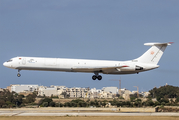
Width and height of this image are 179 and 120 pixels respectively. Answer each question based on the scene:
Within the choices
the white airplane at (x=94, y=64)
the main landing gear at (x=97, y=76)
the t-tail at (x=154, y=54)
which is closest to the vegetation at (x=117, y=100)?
the main landing gear at (x=97, y=76)

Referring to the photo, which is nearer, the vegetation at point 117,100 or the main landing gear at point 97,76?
the main landing gear at point 97,76

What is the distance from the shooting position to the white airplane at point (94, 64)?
55.4 meters

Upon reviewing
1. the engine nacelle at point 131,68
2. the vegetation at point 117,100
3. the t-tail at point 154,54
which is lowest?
the vegetation at point 117,100

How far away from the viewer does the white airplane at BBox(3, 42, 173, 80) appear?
182 ft

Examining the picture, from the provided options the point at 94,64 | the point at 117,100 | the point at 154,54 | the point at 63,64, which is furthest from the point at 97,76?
the point at 117,100

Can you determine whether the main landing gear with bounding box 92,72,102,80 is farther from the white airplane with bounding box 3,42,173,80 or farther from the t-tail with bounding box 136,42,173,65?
the t-tail with bounding box 136,42,173,65

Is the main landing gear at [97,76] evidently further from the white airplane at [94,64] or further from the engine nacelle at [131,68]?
the engine nacelle at [131,68]

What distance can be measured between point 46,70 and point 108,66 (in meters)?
11.3

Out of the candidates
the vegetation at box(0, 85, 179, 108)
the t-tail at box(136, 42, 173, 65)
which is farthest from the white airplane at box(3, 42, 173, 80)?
the vegetation at box(0, 85, 179, 108)

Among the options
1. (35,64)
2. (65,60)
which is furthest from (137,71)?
(35,64)

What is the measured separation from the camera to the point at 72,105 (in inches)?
3469

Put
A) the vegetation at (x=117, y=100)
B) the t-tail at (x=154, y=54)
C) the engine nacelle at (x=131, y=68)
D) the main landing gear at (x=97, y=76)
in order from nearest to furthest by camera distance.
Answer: the engine nacelle at (x=131, y=68) → the main landing gear at (x=97, y=76) → the t-tail at (x=154, y=54) → the vegetation at (x=117, y=100)

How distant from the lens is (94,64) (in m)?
56.3

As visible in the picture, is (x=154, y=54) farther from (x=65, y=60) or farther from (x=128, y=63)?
(x=65, y=60)
